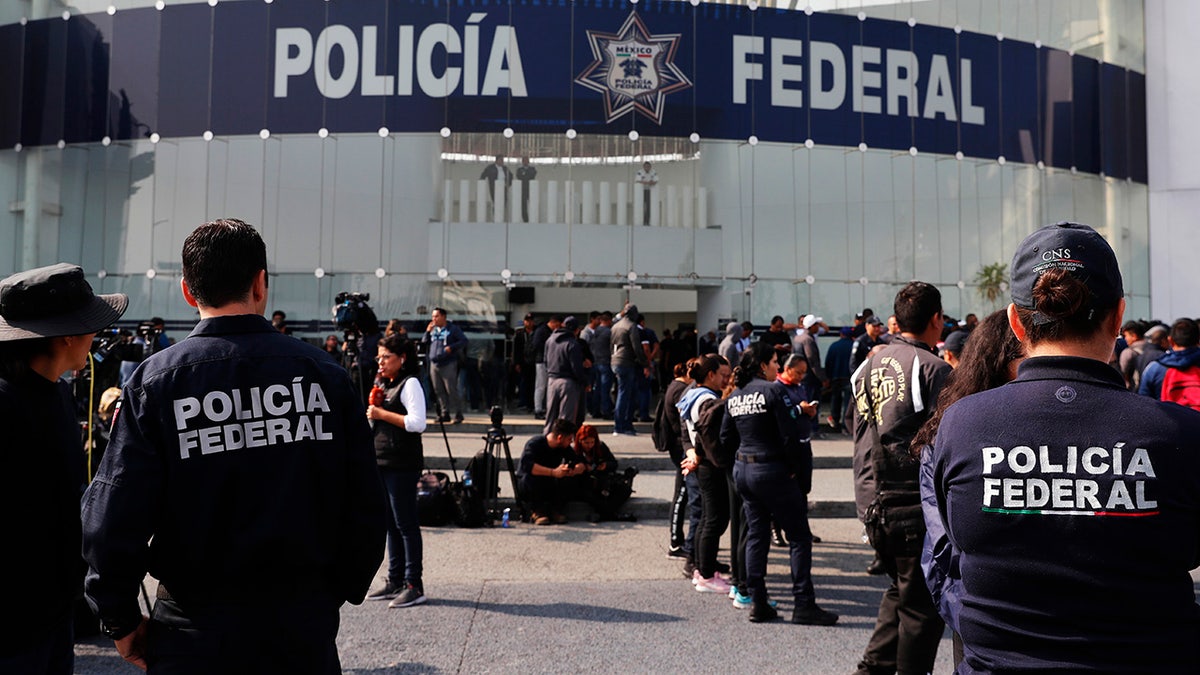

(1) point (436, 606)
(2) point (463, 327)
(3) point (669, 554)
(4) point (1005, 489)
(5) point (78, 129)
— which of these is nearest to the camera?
(4) point (1005, 489)

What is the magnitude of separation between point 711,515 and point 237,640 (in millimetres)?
4578

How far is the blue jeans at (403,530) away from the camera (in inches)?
229

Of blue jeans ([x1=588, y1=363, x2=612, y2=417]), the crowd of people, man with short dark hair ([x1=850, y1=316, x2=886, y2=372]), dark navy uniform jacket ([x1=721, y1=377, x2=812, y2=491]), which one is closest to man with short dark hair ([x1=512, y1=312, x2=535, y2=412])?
blue jeans ([x1=588, y1=363, x2=612, y2=417])

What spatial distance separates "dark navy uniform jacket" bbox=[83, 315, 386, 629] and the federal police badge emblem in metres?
14.4

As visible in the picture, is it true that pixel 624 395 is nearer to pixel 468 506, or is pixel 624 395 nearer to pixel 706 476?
pixel 468 506

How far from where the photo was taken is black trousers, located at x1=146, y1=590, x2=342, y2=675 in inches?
88.1

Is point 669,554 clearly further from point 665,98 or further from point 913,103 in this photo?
point 913,103

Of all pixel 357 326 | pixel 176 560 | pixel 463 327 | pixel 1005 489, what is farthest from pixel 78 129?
pixel 1005 489

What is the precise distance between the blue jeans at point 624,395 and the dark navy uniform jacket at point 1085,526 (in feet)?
37.5

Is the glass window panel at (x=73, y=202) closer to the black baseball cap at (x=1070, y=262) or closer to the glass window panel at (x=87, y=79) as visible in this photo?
the glass window panel at (x=87, y=79)

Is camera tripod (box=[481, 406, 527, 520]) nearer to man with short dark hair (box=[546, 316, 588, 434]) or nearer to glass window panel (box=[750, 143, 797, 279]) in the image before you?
man with short dark hair (box=[546, 316, 588, 434])

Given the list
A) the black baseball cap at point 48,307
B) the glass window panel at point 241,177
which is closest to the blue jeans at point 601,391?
the glass window panel at point 241,177

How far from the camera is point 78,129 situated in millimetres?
17109

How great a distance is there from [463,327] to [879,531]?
12.7 meters
